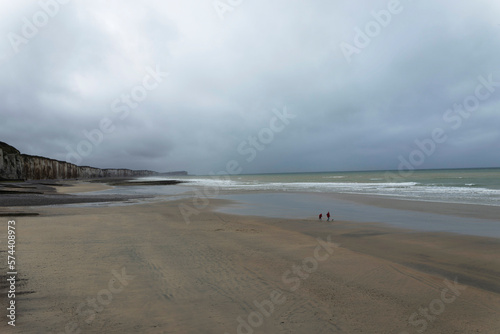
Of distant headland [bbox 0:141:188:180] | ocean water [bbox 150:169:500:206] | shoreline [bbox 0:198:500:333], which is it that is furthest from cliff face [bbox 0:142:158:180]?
shoreline [bbox 0:198:500:333]

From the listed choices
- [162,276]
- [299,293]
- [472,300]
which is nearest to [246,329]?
[299,293]

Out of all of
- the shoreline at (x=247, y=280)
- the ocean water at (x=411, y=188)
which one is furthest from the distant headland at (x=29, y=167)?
the shoreline at (x=247, y=280)

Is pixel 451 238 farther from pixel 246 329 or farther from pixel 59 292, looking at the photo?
pixel 59 292

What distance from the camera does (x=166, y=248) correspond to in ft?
27.8

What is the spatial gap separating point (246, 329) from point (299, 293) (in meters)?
1.53

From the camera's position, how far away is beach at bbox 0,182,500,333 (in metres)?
4.23

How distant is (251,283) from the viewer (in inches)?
226

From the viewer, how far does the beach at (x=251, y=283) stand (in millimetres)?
4234

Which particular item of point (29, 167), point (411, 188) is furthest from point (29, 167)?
point (411, 188)

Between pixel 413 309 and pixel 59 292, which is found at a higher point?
pixel 59 292

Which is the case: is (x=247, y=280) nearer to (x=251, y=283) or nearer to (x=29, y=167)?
(x=251, y=283)

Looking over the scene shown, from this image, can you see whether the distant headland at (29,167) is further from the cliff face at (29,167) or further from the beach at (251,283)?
the beach at (251,283)

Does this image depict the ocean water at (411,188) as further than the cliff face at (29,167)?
No

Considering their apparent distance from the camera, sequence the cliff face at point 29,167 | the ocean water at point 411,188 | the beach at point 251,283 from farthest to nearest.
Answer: the cliff face at point 29,167, the ocean water at point 411,188, the beach at point 251,283
